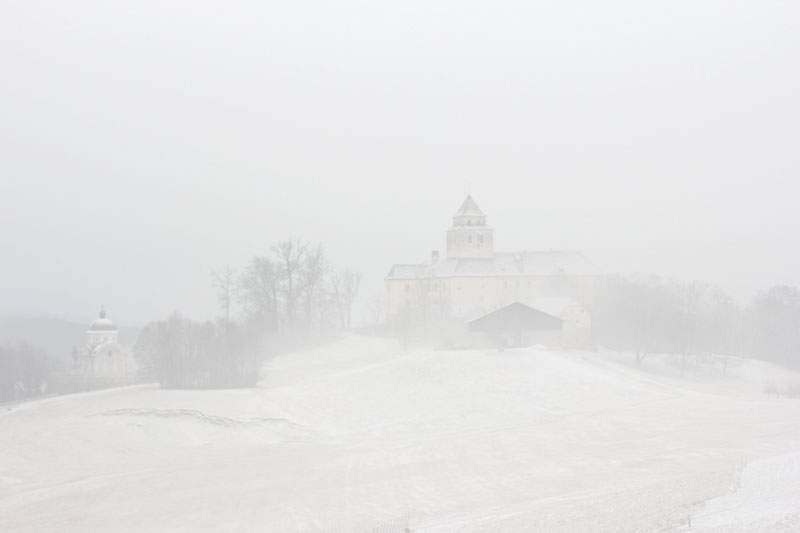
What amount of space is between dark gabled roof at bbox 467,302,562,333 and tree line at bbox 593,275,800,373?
25.2ft

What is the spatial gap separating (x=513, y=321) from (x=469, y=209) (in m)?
31.1

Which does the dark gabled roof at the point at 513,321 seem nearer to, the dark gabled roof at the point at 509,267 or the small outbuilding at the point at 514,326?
the small outbuilding at the point at 514,326

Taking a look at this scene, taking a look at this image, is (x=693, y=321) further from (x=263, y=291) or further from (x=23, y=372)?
(x=23, y=372)

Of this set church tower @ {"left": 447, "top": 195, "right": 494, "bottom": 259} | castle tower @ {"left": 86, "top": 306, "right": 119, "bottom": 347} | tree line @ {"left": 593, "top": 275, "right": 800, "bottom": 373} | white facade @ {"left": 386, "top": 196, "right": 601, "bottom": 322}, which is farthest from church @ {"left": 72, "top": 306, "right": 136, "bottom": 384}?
tree line @ {"left": 593, "top": 275, "right": 800, "bottom": 373}

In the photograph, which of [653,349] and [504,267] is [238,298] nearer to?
[504,267]

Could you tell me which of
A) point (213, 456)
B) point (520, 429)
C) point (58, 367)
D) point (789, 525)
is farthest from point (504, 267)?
point (789, 525)

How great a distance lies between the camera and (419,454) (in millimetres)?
33875

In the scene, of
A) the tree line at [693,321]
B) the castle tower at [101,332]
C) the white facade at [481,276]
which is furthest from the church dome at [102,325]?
the tree line at [693,321]

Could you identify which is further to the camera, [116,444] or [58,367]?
[58,367]

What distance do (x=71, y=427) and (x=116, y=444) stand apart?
3997 millimetres

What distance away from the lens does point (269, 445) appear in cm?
3806

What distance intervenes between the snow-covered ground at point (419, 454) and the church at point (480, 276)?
102ft

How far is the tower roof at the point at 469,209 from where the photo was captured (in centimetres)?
9362

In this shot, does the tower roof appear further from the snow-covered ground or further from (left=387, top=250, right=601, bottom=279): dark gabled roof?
the snow-covered ground
